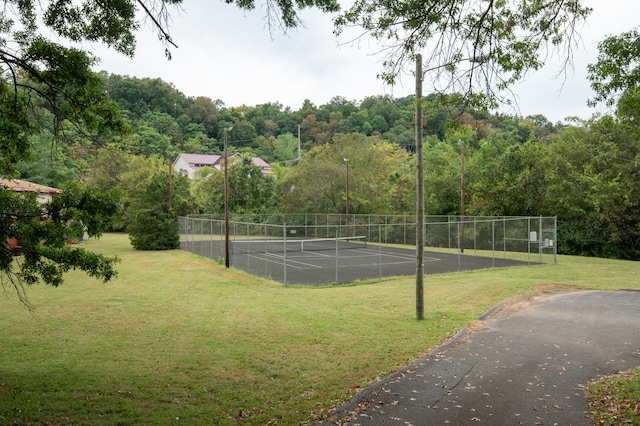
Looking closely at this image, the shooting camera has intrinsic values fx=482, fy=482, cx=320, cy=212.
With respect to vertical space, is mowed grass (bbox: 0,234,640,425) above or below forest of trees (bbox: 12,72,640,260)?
below

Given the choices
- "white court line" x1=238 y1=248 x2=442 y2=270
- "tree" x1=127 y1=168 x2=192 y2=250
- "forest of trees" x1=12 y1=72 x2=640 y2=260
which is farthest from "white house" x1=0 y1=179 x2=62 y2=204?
"white court line" x1=238 y1=248 x2=442 y2=270

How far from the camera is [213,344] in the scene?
32.3ft

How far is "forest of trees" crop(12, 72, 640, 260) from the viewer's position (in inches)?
513

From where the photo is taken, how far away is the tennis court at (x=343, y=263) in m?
22.2

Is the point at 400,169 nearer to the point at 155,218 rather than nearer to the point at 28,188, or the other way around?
the point at 155,218

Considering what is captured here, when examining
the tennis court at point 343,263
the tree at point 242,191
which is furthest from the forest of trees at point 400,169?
the tennis court at point 343,263

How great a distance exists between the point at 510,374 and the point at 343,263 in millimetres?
20131

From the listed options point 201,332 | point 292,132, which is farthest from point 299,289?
point 292,132

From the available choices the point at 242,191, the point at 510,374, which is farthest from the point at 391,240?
the point at 510,374

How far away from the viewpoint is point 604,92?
780cm

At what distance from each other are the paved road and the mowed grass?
531mm

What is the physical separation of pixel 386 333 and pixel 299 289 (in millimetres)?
7934

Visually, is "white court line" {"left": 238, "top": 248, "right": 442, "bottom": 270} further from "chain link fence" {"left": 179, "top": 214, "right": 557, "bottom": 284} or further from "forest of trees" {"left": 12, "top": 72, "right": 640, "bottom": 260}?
"forest of trees" {"left": 12, "top": 72, "right": 640, "bottom": 260}

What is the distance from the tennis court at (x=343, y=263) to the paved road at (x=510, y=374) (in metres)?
8.62
